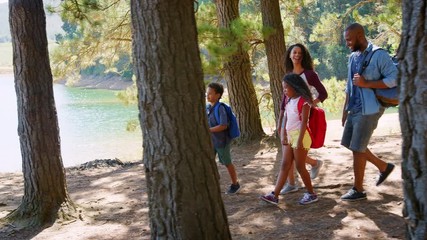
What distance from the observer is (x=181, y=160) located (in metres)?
2.88

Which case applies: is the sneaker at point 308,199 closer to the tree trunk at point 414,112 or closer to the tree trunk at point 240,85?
the tree trunk at point 414,112

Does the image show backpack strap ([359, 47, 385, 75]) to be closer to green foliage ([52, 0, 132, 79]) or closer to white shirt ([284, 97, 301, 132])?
white shirt ([284, 97, 301, 132])

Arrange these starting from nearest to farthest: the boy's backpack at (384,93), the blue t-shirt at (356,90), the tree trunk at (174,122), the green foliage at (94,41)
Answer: the tree trunk at (174,122) → the boy's backpack at (384,93) → the blue t-shirt at (356,90) → the green foliage at (94,41)

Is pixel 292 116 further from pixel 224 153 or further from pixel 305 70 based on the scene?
pixel 224 153

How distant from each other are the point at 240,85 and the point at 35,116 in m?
4.87

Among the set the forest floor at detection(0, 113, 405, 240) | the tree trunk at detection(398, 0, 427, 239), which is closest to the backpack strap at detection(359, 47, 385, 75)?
the forest floor at detection(0, 113, 405, 240)

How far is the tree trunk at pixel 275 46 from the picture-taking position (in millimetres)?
8352

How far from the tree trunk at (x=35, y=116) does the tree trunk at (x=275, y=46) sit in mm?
4371

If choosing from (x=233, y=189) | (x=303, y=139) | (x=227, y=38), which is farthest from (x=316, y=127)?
(x=227, y=38)

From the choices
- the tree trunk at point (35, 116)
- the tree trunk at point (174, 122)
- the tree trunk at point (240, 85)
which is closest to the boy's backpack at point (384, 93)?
the tree trunk at point (174, 122)

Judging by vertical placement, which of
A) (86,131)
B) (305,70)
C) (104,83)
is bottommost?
(86,131)

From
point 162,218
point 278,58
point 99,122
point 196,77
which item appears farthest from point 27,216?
point 99,122

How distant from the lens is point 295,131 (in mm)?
4449

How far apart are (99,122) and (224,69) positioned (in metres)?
22.7
